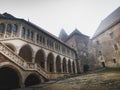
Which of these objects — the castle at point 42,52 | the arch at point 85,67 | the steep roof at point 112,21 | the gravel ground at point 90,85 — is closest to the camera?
the gravel ground at point 90,85

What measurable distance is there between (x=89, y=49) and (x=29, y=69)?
25159mm

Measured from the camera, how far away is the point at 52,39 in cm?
2364

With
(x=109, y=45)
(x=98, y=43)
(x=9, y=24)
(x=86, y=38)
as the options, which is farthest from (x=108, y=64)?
(x=9, y=24)

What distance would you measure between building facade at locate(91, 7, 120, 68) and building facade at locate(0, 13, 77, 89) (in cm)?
1101

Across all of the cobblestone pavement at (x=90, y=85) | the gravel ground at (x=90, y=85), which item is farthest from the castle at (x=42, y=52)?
the gravel ground at (x=90, y=85)

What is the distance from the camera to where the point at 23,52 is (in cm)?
1802

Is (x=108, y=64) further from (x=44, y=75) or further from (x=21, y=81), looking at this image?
(x=21, y=81)

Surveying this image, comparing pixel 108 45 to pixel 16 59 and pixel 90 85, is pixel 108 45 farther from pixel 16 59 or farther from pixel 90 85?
→ pixel 16 59

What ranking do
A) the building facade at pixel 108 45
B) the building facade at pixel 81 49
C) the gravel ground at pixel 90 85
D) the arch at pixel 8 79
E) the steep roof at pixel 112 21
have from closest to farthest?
the gravel ground at pixel 90 85
the arch at pixel 8 79
the building facade at pixel 108 45
the steep roof at pixel 112 21
the building facade at pixel 81 49

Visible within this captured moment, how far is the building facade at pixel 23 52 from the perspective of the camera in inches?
441

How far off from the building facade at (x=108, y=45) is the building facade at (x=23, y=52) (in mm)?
11010

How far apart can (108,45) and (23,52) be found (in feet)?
62.5

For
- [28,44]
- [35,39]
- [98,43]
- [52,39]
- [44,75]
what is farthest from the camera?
[98,43]

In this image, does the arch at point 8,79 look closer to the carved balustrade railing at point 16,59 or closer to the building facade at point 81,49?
the carved balustrade railing at point 16,59
